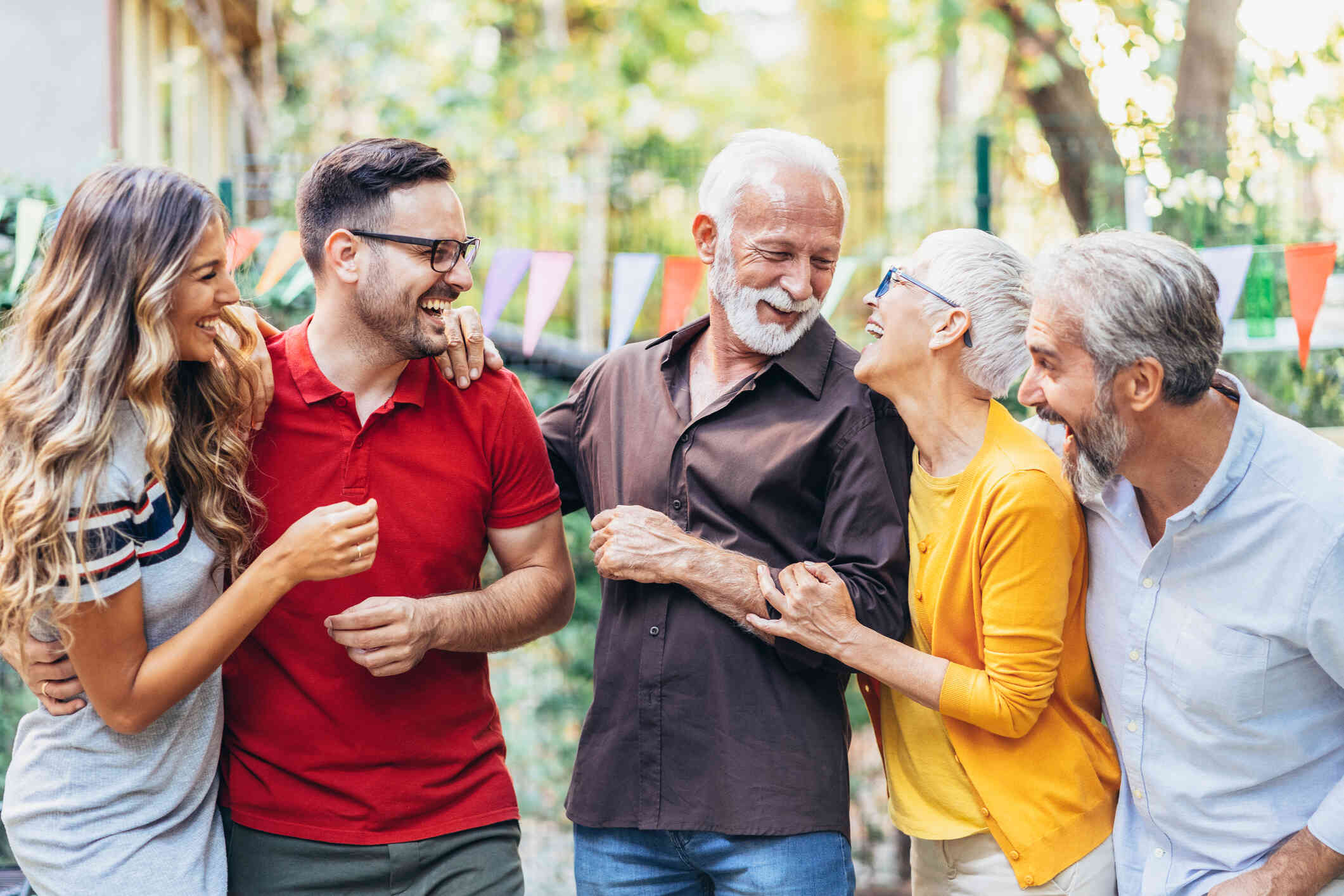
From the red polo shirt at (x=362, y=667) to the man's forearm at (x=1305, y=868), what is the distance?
149cm

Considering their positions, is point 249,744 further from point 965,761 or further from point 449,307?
point 965,761

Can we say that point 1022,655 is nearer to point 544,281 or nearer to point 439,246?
point 439,246

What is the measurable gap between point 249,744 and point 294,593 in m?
0.32

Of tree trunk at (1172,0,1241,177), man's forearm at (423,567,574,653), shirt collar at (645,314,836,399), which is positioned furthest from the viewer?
tree trunk at (1172,0,1241,177)

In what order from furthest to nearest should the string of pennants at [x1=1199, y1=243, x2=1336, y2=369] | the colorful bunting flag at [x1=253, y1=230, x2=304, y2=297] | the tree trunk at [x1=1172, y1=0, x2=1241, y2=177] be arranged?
the tree trunk at [x1=1172, y1=0, x2=1241, y2=177]
the colorful bunting flag at [x1=253, y1=230, x2=304, y2=297]
the string of pennants at [x1=1199, y1=243, x2=1336, y2=369]

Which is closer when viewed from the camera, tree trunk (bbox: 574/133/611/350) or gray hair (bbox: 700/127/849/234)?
gray hair (bbox: 700/127/849/234)

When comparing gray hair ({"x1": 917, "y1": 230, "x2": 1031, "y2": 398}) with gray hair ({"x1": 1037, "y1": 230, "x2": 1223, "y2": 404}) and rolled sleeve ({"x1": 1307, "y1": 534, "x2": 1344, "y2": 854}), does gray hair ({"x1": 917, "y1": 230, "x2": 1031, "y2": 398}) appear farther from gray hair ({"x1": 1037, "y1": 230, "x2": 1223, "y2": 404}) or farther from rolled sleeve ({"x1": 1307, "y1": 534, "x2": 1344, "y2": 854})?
rolled sleeve ({"x1": 1307, "y1": 534, "x2": 1344, "y2": 854})

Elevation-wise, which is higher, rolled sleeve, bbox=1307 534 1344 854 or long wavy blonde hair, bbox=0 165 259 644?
long wavy blonde hair, bbox=0 165 259 644

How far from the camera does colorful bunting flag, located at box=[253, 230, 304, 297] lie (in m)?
4.55

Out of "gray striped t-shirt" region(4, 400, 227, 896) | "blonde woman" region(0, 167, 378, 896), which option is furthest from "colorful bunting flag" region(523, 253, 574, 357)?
"gray striped t-shirt" region(4, 400, 227, 896)

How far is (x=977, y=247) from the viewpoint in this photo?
7.96 ft

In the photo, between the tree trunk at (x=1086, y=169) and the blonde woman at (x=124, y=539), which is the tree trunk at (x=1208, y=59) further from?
the blonde woman at (x=124, y=539)

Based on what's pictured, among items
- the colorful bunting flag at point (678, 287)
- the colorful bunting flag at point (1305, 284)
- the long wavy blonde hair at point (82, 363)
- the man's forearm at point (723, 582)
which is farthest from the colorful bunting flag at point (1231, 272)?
the long wavy blonde hair at point (82, 363)

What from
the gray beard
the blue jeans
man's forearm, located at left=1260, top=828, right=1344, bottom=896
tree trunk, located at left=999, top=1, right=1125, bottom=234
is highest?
tree trunk, located at left=999, top=1, right=1125, bottom=234
